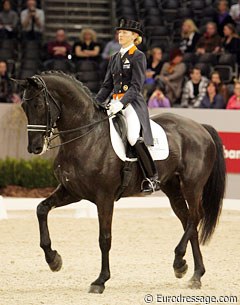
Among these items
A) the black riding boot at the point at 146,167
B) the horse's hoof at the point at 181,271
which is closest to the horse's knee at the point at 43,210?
the black riding boot at the point at 146,167

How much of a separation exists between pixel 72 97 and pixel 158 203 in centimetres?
603

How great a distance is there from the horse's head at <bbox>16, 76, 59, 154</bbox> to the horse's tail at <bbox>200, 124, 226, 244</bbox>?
5.88ft

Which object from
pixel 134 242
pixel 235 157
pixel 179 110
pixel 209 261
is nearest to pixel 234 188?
pixel 235 157

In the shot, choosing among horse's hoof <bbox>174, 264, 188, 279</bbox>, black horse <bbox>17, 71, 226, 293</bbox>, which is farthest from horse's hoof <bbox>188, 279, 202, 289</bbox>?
horse's hoof <bbox>174, 264, 188, 279</bbox>

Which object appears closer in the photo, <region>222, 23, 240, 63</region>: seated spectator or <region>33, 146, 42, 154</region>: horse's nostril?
<region>33, 146, 42, 154</region>: horse's nostril

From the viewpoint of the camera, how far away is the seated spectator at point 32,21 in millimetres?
17312

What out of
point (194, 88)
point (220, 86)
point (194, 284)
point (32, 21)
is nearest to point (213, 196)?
point (194, 284)

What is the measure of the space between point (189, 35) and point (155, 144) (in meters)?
9.25

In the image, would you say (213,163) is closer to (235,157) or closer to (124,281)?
(124,281)

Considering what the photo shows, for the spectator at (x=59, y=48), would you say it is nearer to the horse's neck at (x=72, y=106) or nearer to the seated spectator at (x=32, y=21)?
the seated spectator at (x=32, y=21)

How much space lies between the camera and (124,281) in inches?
299

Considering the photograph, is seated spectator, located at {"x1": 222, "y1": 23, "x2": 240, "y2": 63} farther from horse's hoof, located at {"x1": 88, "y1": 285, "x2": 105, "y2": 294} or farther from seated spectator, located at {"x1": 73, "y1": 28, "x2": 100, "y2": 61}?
horse's hoof, located at {"x1": 88, "y1": 285, "x2": 105, "y2": 294}

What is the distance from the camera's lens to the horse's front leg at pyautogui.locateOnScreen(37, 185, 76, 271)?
24.0 feet

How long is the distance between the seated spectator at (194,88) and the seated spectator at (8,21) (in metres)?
4.09
